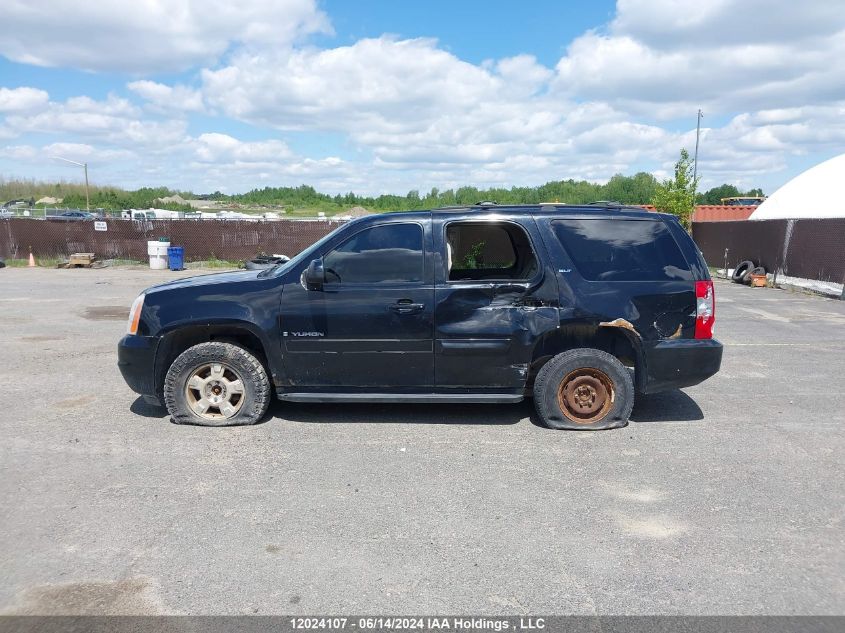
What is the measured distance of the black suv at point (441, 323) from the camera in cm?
527

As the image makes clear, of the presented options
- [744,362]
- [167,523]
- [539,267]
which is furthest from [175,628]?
[744,362]

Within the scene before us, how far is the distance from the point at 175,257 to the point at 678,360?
21741 mm

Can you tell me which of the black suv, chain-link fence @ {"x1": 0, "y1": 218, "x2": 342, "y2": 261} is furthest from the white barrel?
the black suv

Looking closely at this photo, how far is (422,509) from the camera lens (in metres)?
3.92

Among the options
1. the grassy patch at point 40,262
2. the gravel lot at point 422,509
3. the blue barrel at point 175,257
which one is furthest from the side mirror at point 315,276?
the grassy patch at point 40,262

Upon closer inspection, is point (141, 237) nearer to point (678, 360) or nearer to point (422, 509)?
point (678, 360)

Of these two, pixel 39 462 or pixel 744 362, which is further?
pixel 744 362

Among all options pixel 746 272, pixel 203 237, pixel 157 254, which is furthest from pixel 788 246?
pixel 157 254

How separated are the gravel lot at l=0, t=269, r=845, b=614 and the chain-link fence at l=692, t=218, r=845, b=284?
13.1 m

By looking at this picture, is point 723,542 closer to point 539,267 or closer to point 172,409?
point 539,267

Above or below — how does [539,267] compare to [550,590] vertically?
above

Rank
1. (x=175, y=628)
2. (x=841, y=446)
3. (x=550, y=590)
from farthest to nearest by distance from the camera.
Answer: (x=841, y=446) < (x=550, y=590) < (x=175, y=628)

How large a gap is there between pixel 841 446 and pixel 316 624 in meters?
4.44

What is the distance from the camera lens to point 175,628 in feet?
9.14
